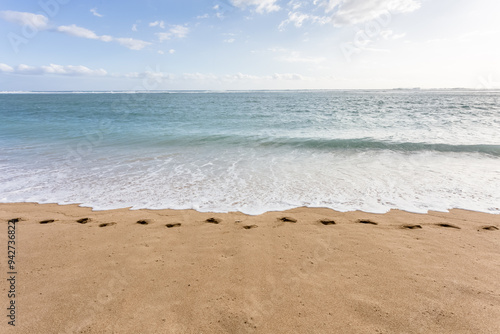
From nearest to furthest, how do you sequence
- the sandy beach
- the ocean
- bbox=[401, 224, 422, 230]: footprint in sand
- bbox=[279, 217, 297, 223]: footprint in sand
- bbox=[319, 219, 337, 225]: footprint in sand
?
1. the sandy beach
2. bbox=[401, 224, 422, 230]: footprint in sand
3. bbox=[319, 219, 337, 225]: footprint in sand
4. bbox=[279, 217, 297, 223]: footprint in sand
5. the ocean

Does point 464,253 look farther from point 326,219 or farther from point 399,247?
point 326,219

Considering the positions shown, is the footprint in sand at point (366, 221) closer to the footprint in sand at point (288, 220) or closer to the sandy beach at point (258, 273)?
the sandy beach at point (258, 273)

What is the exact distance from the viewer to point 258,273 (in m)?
Answer: 3.38

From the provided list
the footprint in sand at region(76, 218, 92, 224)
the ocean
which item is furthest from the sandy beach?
the ocean

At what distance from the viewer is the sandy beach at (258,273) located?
265cm

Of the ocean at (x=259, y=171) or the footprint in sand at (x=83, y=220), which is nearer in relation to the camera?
the footprint in sand at (x=83, y=220)

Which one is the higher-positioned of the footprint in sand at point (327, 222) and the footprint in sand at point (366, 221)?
the footprint in sand at point (327, 222)

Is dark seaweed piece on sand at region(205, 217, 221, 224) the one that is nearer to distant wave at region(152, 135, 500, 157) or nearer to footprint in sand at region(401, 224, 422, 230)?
footprint in sand at region(401, 224, 422, 230)

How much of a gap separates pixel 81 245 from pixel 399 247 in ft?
17.7

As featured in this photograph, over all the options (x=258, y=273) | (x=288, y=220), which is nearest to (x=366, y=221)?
(x=288, y=220)

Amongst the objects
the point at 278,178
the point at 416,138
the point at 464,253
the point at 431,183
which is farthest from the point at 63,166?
the point at 416,138

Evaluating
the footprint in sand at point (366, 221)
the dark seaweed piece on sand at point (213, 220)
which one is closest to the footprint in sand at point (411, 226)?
the footprint in sand at point (366, 221)

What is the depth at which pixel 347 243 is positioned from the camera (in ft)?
13.5

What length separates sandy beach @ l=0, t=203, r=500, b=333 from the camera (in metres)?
2.65
